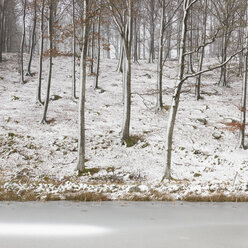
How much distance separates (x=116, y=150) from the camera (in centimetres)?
1086

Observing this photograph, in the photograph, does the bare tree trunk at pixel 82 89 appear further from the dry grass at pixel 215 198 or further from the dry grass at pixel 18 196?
the dry grass at pixel 215 198

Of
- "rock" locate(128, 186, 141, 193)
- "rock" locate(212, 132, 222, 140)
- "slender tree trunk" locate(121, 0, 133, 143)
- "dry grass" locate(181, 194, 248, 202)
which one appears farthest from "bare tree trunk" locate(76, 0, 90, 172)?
"rock" locate(212, 132, 222, 140)

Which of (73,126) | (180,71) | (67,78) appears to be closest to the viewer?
(180,71)

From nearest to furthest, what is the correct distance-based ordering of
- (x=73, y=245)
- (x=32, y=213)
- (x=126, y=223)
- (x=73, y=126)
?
(x=73, y=245)
(x=126, y=223)
(x=32, y=213)
(x=73, y=126)

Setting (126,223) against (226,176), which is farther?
(226,176)

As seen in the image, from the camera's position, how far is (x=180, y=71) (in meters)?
7.47

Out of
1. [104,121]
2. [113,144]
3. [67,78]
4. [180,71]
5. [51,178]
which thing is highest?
[67,78]

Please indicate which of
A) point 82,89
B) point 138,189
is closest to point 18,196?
point 138,189

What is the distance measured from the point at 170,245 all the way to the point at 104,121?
38.1 feet

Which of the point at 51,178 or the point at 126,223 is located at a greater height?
the point at 126,223

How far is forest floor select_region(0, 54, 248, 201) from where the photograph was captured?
175 inches

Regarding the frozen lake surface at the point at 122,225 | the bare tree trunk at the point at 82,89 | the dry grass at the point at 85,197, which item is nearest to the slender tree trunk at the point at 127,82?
the bare tree trunk at the point at 82,89

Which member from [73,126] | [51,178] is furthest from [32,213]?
[73,126]

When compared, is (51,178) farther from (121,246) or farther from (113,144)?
(121,246)
